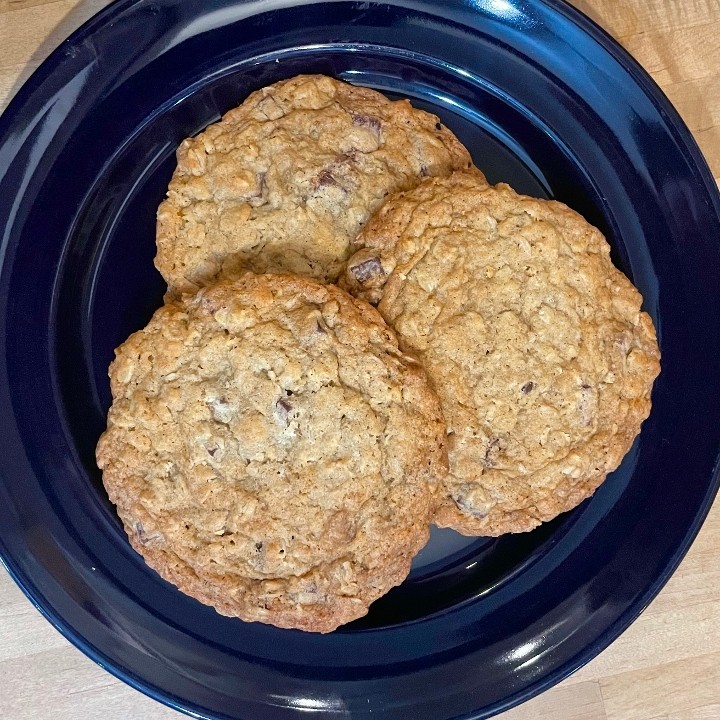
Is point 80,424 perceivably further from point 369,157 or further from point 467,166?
point 467,166

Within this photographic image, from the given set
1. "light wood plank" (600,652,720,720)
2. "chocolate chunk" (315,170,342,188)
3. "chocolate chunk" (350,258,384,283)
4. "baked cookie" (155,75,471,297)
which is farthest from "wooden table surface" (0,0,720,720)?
"chocolate chunk" (350,258,384,283)

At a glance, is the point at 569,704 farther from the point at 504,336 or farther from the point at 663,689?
the point at 504,336

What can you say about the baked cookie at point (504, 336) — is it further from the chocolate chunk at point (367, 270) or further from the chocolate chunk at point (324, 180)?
the chocolate chunk at point (324, 180)

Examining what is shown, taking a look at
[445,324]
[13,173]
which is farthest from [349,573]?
[13,173]

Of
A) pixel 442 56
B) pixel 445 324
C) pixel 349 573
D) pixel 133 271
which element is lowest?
pixel 349 573

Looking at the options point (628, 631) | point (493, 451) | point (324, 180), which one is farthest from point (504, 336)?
point (628, 631)

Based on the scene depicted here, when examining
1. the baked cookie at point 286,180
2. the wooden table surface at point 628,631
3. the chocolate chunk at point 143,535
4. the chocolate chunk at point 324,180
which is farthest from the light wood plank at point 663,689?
the chocolate chunk at point 324,180
